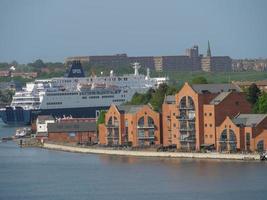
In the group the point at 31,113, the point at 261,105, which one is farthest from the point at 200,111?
the point at 31,113

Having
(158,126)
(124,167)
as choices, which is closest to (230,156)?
(124,167)

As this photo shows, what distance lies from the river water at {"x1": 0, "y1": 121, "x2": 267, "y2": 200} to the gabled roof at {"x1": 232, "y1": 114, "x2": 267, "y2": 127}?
240cm

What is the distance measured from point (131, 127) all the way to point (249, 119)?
7225 mm

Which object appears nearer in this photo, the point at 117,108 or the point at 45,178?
the point at 45,178

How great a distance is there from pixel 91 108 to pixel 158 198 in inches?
2106

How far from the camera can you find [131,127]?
5234 centimetres

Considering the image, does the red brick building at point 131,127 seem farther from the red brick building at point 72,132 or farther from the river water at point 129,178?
the red brick building at point 72,132

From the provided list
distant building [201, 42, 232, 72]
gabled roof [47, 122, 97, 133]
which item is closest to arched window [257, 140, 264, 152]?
gabled roof [47, 122, 97, 133]

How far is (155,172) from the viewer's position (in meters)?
41.4

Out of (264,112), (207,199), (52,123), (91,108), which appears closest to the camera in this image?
(207,199)

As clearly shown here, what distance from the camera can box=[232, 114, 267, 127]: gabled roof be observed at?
45.9 meters

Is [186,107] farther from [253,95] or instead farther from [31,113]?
[31,113]

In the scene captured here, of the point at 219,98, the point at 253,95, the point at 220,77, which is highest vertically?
the point at 220,77

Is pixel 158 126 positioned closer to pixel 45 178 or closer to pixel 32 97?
pixel 45 178
